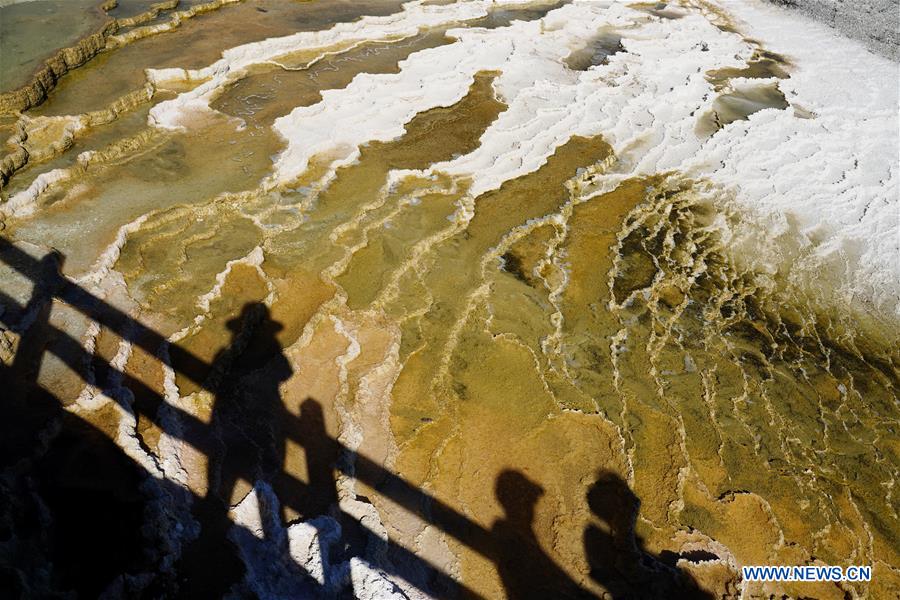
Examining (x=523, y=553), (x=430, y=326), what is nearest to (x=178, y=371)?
(x=430, y=326)

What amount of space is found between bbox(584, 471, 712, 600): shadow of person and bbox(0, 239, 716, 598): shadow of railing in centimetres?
8

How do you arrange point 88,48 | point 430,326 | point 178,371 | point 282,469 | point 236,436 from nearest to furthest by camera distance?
point 282,469
point 236,436
point 178,371
point 430,326
point 88,48

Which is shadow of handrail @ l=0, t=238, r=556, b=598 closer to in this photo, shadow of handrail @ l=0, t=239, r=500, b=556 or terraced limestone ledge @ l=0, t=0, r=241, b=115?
shadow of handrail @ l=0, t=239, r=500, b=556

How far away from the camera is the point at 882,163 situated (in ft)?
29.8

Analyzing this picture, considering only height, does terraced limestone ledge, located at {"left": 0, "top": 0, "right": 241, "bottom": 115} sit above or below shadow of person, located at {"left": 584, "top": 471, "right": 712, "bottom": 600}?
above

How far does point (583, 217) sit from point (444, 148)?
245cm

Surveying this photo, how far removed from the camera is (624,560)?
3924 mm

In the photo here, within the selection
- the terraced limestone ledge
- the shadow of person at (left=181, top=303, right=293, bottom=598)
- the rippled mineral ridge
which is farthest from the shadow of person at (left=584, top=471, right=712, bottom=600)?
the terraced limestone ledge

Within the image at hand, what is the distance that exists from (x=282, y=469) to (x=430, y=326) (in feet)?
6.76

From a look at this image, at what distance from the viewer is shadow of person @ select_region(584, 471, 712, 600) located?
149 inches

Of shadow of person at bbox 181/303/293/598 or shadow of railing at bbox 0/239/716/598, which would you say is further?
shadow of railing at bbox 0/239/716/598

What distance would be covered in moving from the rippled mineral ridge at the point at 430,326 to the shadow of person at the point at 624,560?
20 mm

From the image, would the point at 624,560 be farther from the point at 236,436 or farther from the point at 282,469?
the point at 236,436

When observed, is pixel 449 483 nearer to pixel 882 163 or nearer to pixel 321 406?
pixel 321 406
